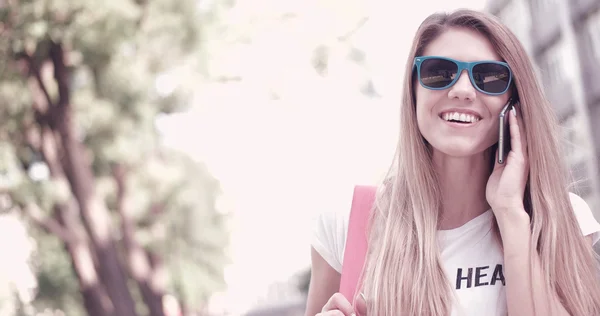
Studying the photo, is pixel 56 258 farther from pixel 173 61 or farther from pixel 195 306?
pixel 173 61

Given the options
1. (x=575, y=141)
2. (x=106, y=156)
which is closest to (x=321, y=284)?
(x=575, y=141)

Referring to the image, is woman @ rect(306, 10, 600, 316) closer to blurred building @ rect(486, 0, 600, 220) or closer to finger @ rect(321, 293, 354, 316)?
finger @ rect(321, 293, 354, 316)

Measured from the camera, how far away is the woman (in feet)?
3.82

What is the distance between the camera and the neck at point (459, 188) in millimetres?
1268

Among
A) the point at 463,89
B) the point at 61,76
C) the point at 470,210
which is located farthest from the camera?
the point at 61,76

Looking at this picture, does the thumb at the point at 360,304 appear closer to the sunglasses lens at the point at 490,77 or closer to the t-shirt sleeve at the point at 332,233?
the t-shirt sleeve at the point at 332,233

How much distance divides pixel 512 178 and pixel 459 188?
106mm

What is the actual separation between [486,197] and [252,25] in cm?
476

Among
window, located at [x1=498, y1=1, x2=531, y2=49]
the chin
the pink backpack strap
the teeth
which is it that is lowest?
the pink backpack strap

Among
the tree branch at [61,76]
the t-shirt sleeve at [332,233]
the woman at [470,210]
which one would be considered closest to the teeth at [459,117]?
the woman at [470,210]

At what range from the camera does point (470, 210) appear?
1.27 m

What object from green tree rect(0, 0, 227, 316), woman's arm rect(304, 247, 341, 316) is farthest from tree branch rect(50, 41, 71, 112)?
woman's arm rect(304, 247, 341, 316)

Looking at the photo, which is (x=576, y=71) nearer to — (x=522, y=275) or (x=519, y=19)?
(x=519, y=19)

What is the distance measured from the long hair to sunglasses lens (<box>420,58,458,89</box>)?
0.06 metres
